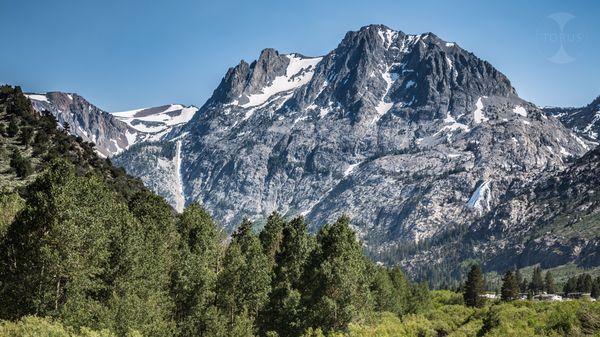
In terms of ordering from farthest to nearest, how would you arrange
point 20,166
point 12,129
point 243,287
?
point 12,129, point 20,166, point 243,287

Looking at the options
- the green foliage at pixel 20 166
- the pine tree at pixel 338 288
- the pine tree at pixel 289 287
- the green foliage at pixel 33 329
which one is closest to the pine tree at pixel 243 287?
the pine tree at pixel 289 287

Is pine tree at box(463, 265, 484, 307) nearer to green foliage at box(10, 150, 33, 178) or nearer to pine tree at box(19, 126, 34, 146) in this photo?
green foliage at box(10, 150, 33, 178)

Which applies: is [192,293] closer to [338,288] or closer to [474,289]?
[338,288]

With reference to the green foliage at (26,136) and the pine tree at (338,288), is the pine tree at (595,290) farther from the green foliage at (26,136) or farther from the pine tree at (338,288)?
the green foliage at (26,136)

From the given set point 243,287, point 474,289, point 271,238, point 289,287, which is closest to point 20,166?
point 271,238

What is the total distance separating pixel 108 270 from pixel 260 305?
20.3m

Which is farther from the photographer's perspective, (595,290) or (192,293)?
(595,290)

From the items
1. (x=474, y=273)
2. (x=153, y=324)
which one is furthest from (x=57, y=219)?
(x=474, y=273)

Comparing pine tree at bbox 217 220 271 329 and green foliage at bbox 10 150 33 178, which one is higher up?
green foliage at bbox 10 150 33 178

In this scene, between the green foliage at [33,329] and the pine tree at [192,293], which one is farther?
the pine tree at [192,293]

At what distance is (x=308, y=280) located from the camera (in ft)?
209

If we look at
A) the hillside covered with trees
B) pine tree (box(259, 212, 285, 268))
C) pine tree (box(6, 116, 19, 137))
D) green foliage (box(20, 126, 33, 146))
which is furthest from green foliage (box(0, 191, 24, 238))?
pine tree (box(6, 116, 19, 137))

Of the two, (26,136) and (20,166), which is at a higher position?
(26,136)

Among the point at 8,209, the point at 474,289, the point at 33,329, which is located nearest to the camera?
the point at 33,329
